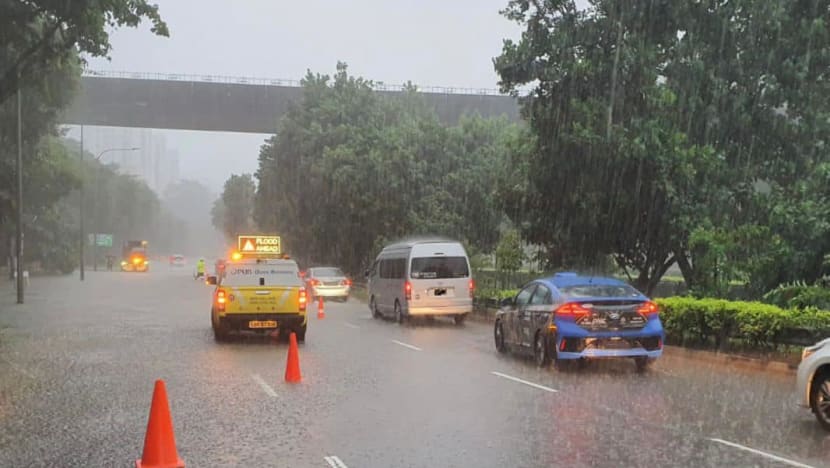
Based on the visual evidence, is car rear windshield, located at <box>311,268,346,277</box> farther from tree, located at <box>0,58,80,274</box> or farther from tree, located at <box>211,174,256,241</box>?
tree, located at <box>211,174,256,241</box>

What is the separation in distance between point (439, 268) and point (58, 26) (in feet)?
37.7

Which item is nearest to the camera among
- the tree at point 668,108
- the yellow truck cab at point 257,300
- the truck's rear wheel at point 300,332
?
the yellow truck cab at point 257,300

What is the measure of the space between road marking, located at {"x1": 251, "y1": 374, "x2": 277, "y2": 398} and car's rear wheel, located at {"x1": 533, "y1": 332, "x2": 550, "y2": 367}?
4.55 meters

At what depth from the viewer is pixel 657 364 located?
49.1 ft

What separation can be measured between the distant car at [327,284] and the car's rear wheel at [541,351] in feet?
77.0

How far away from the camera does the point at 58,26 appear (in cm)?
2173

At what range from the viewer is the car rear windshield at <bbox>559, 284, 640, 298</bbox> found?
14062mm

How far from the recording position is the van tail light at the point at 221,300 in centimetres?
1844

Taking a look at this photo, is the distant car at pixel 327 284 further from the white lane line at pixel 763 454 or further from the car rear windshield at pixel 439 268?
the white lane line at pixel 763 454

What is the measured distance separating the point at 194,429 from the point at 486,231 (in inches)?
1294

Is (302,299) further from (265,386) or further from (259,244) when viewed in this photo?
(259,244)

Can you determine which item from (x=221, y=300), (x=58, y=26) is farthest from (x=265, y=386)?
(x=58, y=26)

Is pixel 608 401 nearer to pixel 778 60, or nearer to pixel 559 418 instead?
pixel 559 418

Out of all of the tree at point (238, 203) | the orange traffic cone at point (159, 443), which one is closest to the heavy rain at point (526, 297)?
the orange traffic cone at point (159, 443)
